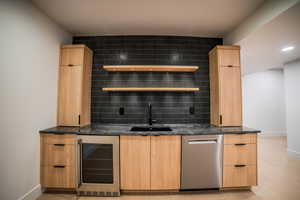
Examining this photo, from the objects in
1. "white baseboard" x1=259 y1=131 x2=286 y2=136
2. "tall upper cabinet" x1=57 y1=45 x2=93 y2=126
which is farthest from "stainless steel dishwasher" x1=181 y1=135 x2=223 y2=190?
"white baseboard" x1=259 y1=131 x2=286 y2=136

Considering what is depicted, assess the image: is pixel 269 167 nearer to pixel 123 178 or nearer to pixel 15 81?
pixel 123 178

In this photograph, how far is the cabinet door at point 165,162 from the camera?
6.20ft

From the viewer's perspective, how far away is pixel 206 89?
105 inches

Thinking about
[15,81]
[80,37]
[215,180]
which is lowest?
[215,180]

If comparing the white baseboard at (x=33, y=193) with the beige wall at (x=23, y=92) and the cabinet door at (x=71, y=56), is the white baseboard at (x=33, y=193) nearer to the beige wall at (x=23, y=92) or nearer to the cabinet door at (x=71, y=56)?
the beige wall at (x=23, y=92)

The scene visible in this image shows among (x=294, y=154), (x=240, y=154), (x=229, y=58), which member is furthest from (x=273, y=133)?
(x=229, y=58)

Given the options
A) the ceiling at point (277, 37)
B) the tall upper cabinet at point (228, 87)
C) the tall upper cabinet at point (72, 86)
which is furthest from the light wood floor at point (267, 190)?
the ceiling at point (277, 37)

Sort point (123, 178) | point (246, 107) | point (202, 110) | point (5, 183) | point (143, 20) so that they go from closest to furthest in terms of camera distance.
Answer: point (5, 183) < point (123, 178) < point (143, 20) < point (202, 110) < point (246, 107)

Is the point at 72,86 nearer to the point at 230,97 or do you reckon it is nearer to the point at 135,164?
the point at 135,164

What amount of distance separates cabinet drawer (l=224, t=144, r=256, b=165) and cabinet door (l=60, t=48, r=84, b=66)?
2.76 metres

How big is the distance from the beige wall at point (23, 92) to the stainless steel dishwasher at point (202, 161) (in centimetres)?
212

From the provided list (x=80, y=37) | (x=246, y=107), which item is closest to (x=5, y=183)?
(x=80, y=37)

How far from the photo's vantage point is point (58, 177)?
6.26ft

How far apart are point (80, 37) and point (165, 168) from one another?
9.53 feet
